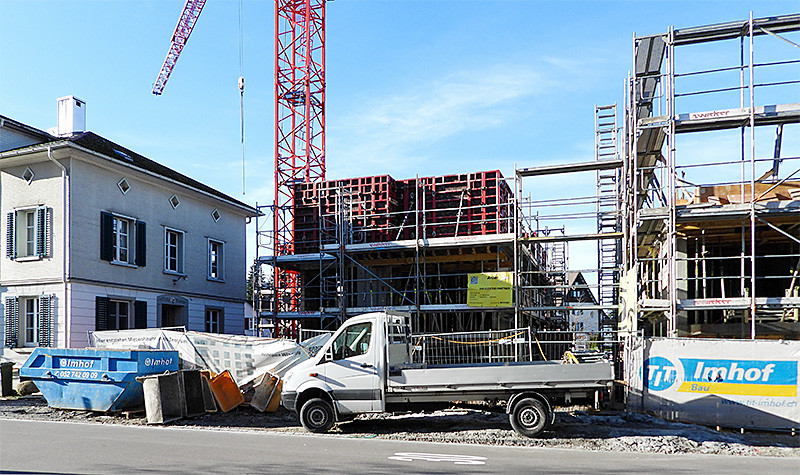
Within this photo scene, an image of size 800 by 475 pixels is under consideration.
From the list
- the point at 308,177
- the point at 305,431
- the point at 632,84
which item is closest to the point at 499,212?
the point at 632,84

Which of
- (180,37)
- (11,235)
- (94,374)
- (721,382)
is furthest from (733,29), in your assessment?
(180,37)

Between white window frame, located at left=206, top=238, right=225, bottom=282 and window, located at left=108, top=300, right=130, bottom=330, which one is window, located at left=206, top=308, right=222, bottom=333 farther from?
window, located at left=108, top=300, right=130, bottom=330

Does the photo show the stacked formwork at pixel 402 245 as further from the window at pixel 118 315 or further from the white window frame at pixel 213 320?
the window at pixel 118 315

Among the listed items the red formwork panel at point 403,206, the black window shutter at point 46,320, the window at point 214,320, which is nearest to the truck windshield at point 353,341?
the red formwork panel at point 403,206

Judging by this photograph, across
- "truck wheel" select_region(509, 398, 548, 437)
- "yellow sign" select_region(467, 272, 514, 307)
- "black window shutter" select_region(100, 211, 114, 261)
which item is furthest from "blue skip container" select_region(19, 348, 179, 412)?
"yellow sign" select_region(467, 272, 514, 307)

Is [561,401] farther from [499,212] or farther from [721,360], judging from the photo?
[499,212]

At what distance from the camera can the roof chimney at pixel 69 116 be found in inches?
1026

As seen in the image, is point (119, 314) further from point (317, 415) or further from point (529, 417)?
point (529, 417)

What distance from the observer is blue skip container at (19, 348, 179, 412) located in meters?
15.2

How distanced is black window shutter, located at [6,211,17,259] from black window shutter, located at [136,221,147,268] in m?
3.56

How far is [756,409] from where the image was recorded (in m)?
12.7

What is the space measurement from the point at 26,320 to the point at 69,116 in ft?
29.8

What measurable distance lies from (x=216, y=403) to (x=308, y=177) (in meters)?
20.5

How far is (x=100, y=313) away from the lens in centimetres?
2081
